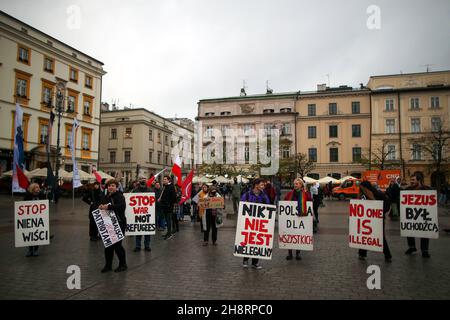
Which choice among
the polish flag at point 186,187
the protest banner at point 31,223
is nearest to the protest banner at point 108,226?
the protest banner at point 31,223

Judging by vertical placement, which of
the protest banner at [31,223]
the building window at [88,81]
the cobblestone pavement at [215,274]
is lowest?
the cobblestone pavement at [215,274]

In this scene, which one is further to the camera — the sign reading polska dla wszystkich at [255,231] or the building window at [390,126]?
the building window at [390,126]


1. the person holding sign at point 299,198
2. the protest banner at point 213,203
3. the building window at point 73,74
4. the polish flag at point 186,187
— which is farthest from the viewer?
the building window at point 73,74

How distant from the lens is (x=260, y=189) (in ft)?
24.3

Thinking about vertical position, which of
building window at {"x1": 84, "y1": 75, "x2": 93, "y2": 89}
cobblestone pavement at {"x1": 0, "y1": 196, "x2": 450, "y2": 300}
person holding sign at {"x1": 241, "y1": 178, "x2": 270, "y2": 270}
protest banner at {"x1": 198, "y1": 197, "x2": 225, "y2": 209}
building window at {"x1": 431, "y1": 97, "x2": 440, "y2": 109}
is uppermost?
building window at {"x1": 84, "y1": 75, "x2": 93, "y2": 89}

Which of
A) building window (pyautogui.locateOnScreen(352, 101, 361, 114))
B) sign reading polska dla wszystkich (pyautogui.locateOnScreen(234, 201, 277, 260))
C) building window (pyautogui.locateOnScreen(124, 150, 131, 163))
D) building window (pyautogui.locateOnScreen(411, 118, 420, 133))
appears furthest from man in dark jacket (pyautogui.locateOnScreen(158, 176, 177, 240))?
building window (pyautogui.locateOnScreen(411, 118, 420, 133))

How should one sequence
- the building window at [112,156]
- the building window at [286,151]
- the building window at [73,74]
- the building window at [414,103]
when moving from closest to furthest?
the building window at [73,74] → the building window at [414,103] → the building window at [286,151] → the building window at [112,156]

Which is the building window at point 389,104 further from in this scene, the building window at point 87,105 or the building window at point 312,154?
the building window at point 87,105

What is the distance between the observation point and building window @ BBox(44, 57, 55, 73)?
37.1 meters

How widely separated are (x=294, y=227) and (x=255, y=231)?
130 centimetres

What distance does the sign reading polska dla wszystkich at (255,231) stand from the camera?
22.1 feet

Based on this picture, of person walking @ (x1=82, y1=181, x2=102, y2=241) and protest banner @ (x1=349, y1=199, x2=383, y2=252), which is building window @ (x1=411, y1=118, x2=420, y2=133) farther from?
person walking @ (x1=82, y1=181, x2=102, y2=241)

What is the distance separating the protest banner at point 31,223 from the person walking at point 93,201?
184 centimetres

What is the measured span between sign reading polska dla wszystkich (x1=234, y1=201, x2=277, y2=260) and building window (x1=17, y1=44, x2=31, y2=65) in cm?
3718
